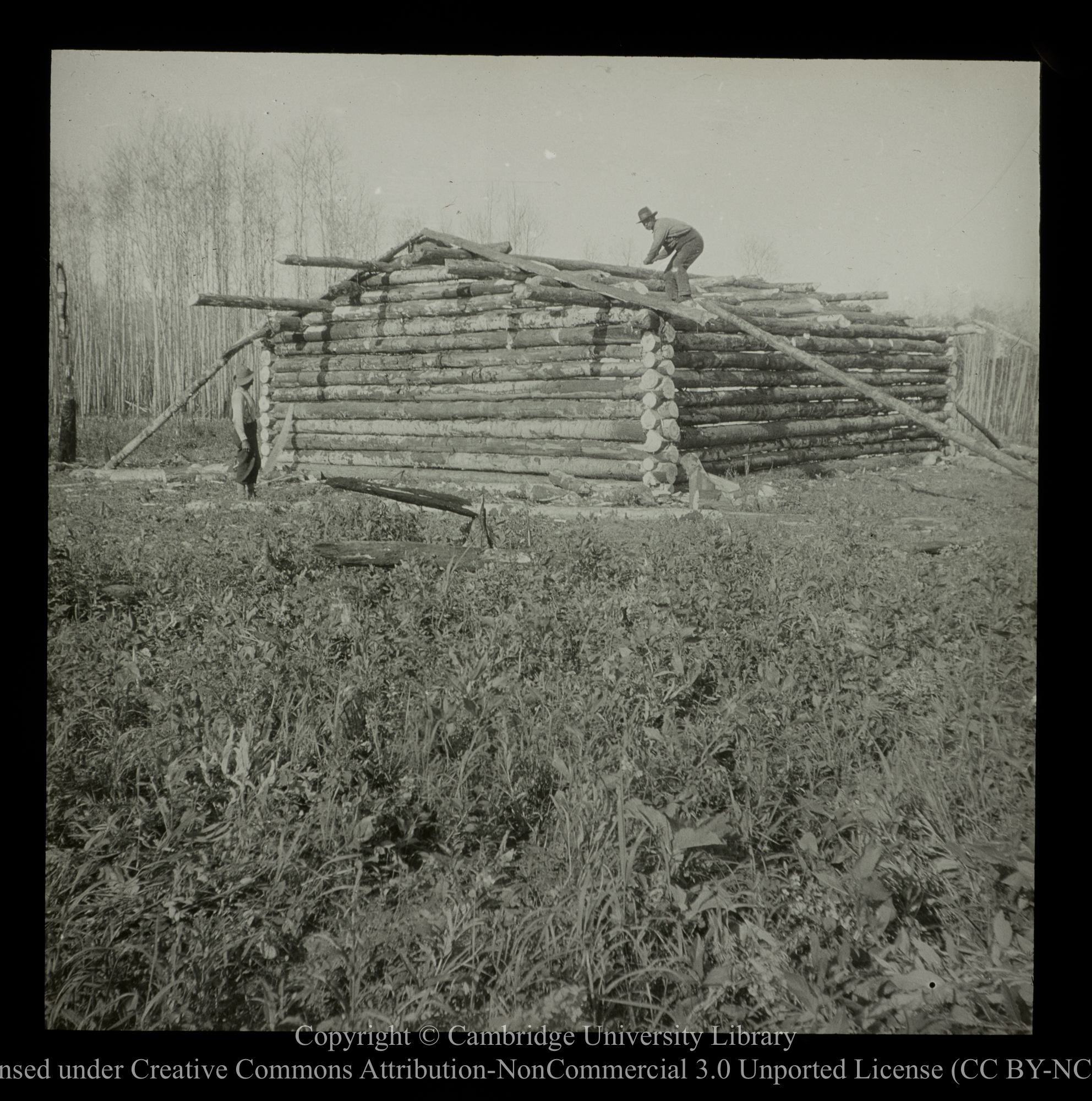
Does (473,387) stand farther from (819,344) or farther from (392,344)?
(819,344)

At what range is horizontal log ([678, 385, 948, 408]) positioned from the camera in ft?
31.1

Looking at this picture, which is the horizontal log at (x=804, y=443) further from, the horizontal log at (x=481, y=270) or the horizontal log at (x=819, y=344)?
the horizontal log at (x=481, y=270)

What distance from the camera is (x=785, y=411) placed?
10.6m

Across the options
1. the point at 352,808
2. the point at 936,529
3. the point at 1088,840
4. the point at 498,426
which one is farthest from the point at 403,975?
the point at 498,426

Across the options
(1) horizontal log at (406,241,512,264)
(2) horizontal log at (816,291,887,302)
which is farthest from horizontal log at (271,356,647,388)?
(2) horizontal log at (816,291,887,302)

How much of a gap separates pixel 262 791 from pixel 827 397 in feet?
33.2

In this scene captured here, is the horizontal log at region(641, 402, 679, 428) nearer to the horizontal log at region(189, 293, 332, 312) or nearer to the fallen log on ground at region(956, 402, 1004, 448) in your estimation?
the fallen log on ground at region(956, 402, 1004, 448)

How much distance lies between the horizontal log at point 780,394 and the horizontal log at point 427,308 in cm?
234

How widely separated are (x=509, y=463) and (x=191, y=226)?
4.13 metres

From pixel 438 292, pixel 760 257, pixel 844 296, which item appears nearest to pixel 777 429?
pixel 844 296

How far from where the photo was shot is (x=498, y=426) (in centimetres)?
856

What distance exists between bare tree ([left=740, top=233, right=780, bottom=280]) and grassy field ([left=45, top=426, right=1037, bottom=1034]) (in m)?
1.89

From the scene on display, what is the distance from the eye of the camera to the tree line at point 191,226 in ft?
12.6

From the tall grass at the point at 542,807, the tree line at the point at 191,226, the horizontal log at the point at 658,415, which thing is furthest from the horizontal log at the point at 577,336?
the tall grass at the point at 542,807
